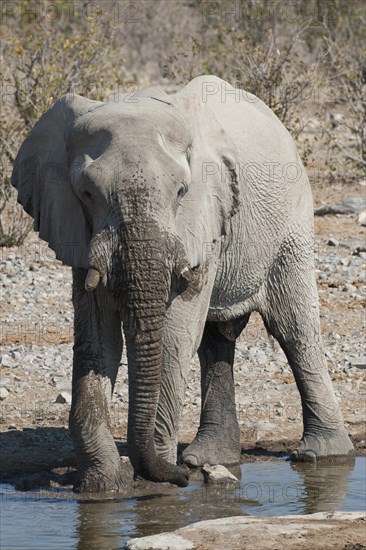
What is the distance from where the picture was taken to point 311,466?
24.7 feet

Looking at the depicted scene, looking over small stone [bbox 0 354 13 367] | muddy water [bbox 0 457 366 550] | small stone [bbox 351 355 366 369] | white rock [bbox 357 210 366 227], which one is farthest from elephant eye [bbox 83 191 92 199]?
white rock [bbox 357 210 366 227]

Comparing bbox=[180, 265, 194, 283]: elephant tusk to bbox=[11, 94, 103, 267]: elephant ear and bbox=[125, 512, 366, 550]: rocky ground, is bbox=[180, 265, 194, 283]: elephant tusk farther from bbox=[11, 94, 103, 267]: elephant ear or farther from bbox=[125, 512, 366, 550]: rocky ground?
bbox=[125, 512, 366, 550]: rocky ground

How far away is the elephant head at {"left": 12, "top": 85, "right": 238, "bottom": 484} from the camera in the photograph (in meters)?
5.51

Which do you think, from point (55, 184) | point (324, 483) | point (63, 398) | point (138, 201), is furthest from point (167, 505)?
point (63, 398)

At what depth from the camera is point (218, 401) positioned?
7594mm

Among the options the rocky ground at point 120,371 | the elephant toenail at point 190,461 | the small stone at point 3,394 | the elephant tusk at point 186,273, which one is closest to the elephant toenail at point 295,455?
the rocky ground at point 120,371

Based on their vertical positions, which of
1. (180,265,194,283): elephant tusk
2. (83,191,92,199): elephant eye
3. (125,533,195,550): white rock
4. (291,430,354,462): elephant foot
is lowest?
(125,533,195,550): white rock

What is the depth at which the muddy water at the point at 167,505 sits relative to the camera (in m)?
6.06

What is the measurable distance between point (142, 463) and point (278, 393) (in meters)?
2.73

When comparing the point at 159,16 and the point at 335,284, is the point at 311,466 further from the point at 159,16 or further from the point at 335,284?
the point at 159,16

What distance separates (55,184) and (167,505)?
5.13 ft

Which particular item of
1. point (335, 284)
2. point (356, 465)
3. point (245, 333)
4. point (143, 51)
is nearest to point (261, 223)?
point (356, 465)

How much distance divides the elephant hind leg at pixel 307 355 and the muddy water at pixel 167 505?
6.1 inches

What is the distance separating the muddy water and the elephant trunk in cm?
27
